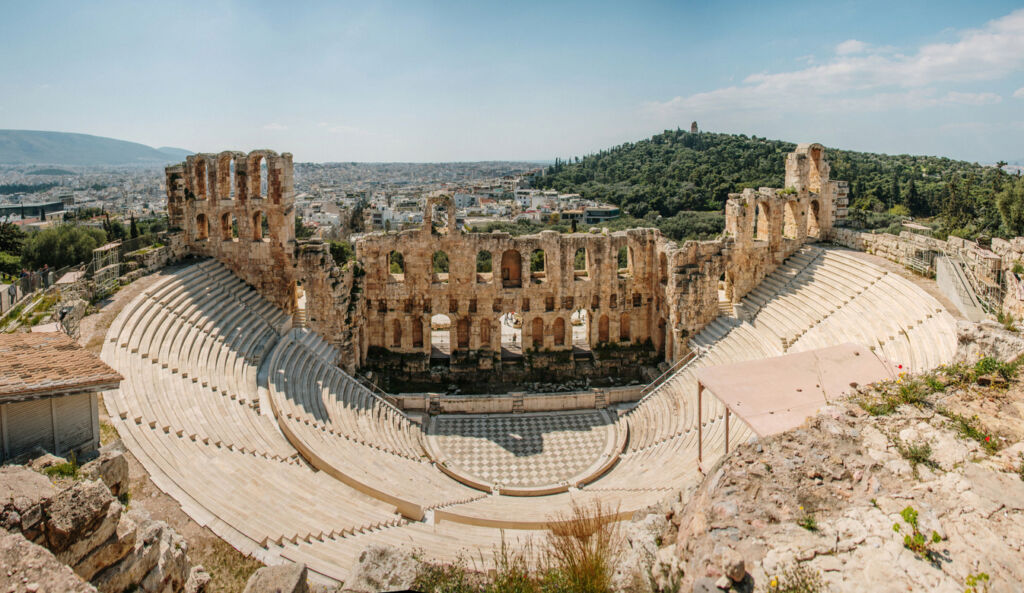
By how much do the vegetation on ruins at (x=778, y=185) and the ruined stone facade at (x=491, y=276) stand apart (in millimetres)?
→ 6475

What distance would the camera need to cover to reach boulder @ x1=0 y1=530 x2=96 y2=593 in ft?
19.6

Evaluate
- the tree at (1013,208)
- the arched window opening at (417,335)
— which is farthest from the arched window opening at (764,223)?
the tree at (1013,208)

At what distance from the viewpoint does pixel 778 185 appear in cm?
6594

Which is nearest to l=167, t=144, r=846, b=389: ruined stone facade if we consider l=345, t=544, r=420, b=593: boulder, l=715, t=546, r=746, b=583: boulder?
l=345, t=544, r=420, b=593: boulder

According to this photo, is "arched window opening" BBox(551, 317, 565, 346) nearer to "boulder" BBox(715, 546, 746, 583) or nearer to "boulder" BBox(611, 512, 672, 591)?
"boulder" BBox(611, 512, 672, 591)

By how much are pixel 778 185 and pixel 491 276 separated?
167 ft

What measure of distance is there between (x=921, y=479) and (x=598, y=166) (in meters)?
144

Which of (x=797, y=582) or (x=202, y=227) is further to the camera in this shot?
(x=202, y=227)

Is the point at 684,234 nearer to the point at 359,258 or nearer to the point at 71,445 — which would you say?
the point at 359,258

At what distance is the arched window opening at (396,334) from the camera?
26922mm

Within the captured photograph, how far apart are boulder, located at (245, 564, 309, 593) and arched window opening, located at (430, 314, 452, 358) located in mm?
18918

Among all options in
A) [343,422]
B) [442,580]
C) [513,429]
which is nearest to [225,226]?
[343,422]

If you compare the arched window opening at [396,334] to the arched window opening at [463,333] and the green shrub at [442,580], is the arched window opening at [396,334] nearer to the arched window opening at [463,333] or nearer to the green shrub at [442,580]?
the arched window opening at [463,333]

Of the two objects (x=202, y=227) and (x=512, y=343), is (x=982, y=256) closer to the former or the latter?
(x=512, y=343)
